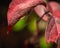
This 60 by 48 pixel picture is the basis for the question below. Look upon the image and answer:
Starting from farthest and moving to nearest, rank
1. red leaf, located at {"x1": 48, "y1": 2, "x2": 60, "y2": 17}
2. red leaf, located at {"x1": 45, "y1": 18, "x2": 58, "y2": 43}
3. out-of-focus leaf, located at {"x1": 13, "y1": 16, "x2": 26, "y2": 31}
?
out-of-focus leaf, located at {"x1": 13, "y1": 16, "x2": 26, "y2": 31} → red leaf, located at {"x1": 48, "y1": 2, "x2": 60, "y2": 17} → red leaf, located at {"x1": 45, "y1": 18, "x2": 58, "y2": 43}

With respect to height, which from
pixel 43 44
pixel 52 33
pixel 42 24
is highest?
pixel 52 33

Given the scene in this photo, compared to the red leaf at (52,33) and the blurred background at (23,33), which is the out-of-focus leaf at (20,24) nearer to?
the blurred background at (23,33)

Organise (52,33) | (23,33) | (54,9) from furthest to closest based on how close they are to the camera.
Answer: (23,33) < (54,9) < (52,33)

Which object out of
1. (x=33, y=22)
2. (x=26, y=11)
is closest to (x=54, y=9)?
(x=26, y=11)

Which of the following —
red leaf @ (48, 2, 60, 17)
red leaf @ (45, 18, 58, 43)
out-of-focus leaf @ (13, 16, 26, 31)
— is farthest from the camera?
out-of-focus leaf @ (13, 16, 26, 31)

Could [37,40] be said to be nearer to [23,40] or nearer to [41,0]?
[23,40]

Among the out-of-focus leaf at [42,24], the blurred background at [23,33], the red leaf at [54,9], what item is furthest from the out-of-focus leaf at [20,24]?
the red leaf at [54,9]

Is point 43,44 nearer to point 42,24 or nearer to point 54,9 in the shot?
point 42,24

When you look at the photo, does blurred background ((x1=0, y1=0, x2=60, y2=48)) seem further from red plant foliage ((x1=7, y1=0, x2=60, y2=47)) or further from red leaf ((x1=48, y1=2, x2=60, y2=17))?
red plant foliage ((x1=7, y1=0, x2=60, y2=47))

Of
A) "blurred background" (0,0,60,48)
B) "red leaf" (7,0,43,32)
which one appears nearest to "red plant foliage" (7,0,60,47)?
"red leaf" (7,0,43,32)
